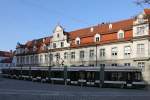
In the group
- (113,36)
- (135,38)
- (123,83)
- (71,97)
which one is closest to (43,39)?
(113,36)

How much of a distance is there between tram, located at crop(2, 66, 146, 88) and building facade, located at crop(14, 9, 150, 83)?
417 centimetres

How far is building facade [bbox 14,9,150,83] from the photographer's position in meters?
68.7

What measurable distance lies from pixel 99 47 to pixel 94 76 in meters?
24.8

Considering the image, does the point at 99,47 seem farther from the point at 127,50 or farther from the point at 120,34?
the point at 127,50

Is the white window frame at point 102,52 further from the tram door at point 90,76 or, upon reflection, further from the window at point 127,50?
the tram door at point 90,76

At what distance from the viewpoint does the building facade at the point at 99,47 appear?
2704 inches

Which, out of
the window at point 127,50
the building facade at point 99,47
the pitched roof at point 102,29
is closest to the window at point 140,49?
the building facade at point 99,47

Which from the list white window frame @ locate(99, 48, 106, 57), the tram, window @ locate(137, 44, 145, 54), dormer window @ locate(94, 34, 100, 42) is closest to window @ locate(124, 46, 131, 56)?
window @ locate(137, 44, 145, 54)

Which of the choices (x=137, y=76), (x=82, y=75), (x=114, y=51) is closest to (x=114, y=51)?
(x=114, y=51)

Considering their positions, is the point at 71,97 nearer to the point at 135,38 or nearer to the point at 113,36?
the point at 135,38

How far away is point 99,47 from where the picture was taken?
263 feet

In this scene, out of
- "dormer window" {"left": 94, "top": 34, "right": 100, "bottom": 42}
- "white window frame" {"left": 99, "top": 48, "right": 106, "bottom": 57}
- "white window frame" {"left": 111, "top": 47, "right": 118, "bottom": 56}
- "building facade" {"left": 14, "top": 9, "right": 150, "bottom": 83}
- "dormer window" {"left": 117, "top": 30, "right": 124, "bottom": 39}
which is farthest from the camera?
"dormer window" {"left": 94, "top": 34, "right": 100, "bottom": 42}

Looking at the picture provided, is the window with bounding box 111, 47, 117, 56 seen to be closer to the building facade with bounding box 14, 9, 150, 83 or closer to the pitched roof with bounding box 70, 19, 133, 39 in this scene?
the building facade with bounding box 14, 9, 150, 83

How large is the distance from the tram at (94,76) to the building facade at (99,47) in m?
4.17
